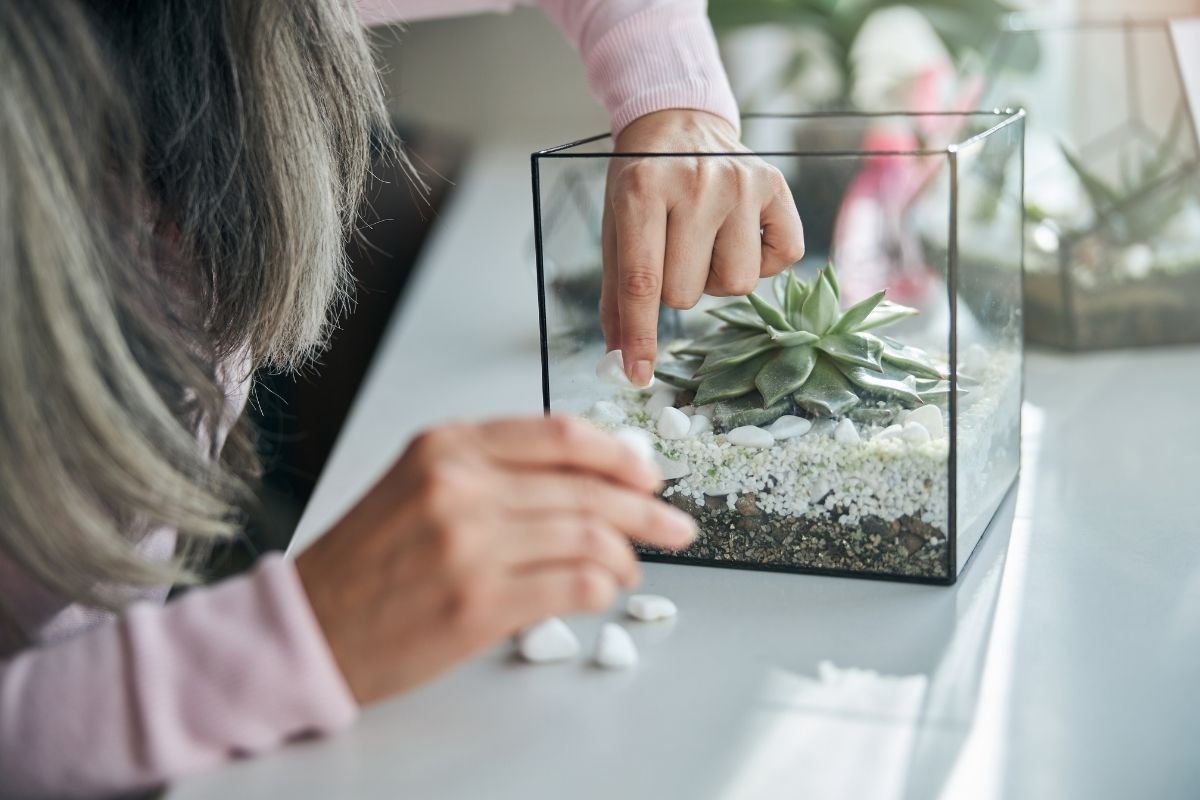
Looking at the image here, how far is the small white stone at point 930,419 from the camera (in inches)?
24.9

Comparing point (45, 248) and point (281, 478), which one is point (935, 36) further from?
point (45, 248)

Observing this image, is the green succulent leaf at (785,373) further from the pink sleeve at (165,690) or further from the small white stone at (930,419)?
the pink sleeve at (165,690)

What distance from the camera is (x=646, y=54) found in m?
0.85

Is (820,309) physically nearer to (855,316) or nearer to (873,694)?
(855,316)

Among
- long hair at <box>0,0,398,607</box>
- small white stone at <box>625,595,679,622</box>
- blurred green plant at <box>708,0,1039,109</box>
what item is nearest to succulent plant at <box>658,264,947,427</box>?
small white stone at <box>625,595,679,622</box>

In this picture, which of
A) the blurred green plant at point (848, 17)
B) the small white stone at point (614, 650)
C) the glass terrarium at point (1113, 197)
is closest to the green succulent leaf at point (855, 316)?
the small white stone at point (614, 650)

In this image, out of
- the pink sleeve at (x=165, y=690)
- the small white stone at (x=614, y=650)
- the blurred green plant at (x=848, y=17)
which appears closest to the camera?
the pink sleeve at (x=165, y=690)

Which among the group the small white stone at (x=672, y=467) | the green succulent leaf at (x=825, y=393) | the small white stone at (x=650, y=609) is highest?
the green succulent leaf at (x=825, y=393)

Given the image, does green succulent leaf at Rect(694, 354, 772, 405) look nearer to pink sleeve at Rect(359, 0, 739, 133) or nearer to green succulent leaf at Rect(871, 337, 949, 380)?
green succulent leaf at Rect(871, 337, 949, 380)

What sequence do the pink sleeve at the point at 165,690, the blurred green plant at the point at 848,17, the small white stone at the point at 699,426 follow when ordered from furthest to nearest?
the blurred green plant at the point at 848,17, the small white stone at the point at 699,426, the pink sleeve at the point at 165,690

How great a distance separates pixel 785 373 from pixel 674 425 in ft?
0.22

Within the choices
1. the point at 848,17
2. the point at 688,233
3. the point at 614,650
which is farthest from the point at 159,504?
the point at 848,17

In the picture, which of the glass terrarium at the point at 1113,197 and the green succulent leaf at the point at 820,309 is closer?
the green succulent leaf at the point at 820,309

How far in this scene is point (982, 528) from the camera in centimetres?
71
